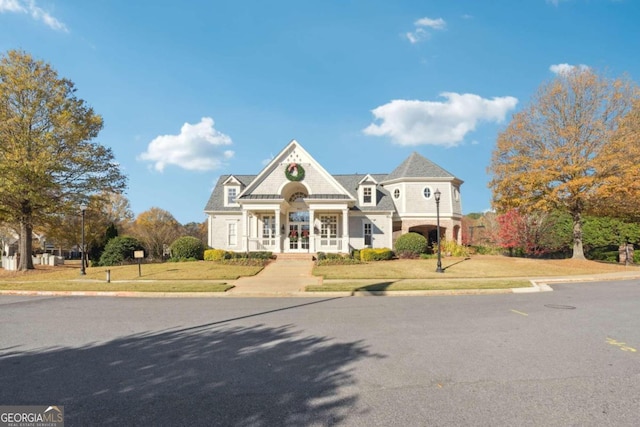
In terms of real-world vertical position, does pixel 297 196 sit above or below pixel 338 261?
above

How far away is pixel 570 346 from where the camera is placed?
6.18m

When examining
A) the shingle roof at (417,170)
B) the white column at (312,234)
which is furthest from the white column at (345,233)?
the shingle roof at (417,170)

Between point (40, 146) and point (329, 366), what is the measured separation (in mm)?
25283

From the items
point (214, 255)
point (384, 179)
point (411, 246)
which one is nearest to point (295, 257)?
point (214, 255)

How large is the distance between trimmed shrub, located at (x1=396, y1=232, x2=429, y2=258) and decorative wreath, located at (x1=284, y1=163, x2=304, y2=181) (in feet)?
30.0

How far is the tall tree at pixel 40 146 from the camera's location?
21.6m

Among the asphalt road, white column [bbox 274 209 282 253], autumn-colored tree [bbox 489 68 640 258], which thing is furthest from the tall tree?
autumn-colored tree [bbox 489 68 640 258]

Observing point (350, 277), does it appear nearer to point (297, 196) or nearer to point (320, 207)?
point (320, 207)

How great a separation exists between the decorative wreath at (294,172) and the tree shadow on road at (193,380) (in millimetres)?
21136

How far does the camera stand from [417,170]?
103ft

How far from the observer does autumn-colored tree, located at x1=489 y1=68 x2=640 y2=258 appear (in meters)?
22.0

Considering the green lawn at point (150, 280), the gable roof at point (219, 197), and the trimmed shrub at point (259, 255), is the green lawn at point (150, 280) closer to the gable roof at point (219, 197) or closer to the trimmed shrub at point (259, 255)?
the trimmed shrub at point (259, 255)

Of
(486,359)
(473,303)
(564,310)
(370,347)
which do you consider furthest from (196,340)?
(564,310)

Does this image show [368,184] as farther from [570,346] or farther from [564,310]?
[570,346]
